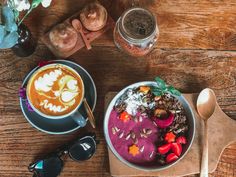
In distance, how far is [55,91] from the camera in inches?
41.9

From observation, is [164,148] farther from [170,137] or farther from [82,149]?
[82,149]

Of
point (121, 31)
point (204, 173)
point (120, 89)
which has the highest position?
point (121, 31)

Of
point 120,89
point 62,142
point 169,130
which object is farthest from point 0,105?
point 169,130

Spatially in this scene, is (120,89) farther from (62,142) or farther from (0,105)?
(0,105)

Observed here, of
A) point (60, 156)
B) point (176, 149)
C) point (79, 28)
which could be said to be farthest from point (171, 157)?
point (79, 28)

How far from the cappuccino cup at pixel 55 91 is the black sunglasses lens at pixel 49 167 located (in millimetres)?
99

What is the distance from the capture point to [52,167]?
1.06 meters

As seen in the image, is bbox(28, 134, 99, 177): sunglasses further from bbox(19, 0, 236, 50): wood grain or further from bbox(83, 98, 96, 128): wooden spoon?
bbox(19, 0, 236, 50): wood grain

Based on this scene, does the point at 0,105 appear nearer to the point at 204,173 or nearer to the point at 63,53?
the point at 63,53

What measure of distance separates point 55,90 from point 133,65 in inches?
8.1

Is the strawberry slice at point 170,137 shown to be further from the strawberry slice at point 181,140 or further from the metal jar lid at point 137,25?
the metal jar lid at point 137,25

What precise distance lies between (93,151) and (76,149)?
41 millimetres

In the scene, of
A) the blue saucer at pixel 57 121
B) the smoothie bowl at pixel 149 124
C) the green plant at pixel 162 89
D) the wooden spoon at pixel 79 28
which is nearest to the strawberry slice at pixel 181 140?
the smoothie bowl at pixel 149 124

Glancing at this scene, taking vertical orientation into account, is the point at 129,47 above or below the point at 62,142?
above
